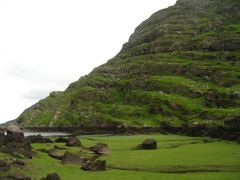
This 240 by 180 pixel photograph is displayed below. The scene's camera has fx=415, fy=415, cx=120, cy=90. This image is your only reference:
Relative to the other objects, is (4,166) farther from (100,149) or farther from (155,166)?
(100,149)

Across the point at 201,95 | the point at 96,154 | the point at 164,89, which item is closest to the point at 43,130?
the point at 164,89

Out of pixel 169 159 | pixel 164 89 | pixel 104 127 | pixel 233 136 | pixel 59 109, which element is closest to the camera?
pixel 169 159

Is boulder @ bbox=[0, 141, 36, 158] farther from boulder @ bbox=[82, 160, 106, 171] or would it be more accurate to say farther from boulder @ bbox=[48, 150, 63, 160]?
boulder @ bbox=[82, 160, 106, 171]

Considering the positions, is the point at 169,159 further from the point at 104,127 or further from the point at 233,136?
the point at 104,127

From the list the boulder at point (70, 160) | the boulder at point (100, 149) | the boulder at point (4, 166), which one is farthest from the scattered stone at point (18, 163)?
the boulder at point (100, 149)

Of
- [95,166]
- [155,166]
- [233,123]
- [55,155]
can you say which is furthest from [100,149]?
[233,123]

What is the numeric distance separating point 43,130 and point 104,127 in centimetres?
3231

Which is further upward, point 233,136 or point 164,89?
point 164,89

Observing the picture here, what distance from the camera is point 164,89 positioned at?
548 ft

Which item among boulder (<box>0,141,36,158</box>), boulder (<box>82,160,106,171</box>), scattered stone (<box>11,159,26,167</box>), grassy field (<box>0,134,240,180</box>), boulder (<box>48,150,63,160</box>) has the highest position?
boulder (<box>0,141,36,158</box>)

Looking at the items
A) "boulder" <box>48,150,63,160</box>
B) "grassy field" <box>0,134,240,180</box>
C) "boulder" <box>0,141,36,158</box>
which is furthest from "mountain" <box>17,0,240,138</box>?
"boulder" <box>0,141,36,158</box>

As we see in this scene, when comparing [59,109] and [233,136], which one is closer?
[233,136]

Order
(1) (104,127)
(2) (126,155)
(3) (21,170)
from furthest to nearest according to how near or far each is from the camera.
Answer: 1. (1) (104,127)
2. (2) (126,155)
3. (3) (21,170)

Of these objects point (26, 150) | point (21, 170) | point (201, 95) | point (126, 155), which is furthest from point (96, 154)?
point (201, 95)
